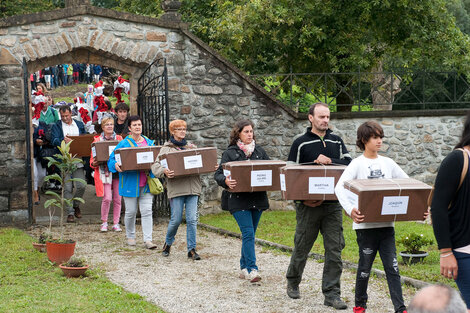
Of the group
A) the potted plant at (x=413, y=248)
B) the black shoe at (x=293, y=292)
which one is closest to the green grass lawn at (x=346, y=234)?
the potted plant at (x=413, y=248)

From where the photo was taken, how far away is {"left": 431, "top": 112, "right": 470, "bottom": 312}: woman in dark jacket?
4.07m

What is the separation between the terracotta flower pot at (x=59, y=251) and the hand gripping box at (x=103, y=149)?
236cm

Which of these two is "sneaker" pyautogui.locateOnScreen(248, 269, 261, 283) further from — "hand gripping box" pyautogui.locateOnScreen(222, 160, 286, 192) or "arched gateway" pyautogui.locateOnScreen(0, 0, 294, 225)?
"arched gateway" pyautogui.locateOnScreen(0, 0, 294, 225)

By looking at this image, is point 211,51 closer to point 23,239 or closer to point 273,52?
point 273,52

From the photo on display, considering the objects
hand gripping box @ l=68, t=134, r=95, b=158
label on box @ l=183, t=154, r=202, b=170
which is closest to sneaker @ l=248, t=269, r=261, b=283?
label on box @ l=183, t=154, r=202, b=170

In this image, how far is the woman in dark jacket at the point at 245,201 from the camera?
23.5 feet

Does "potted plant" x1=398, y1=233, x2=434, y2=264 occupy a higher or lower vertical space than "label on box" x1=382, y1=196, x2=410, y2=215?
lower

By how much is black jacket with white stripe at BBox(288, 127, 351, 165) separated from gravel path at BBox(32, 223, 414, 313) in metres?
1.32

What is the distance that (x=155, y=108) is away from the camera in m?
11.5

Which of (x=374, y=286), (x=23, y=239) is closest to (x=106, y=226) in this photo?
(x=23, y=239)

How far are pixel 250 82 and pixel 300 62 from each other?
2578 mm

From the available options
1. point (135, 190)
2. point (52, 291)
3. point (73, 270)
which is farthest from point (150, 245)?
point (52, 291)

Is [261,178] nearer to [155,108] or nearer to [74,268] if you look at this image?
[74,268]

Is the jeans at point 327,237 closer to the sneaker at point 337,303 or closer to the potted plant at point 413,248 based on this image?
the sneaker at point 337,303
